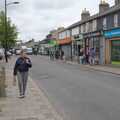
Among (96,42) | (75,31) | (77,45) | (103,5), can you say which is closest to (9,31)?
(75,31)

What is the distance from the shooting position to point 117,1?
158 feet

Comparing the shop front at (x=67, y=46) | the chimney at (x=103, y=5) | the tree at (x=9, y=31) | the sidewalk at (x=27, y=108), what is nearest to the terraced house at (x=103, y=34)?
the chimney at (x=103, y=5)

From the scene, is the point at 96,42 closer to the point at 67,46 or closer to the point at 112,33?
the point at 112,33

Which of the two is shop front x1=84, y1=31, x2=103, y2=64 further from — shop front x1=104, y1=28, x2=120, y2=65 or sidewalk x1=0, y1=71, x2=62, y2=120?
sidewalk x1=0, y1=71, x2=62, y2=120

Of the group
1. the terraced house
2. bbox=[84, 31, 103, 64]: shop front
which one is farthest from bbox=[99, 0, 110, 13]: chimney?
bbox=[84, 31, 103, 64]: shop front

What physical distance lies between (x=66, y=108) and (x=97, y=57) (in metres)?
33.7

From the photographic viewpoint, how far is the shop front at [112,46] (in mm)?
40500

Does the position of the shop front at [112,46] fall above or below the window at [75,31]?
below

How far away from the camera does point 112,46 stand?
139ft

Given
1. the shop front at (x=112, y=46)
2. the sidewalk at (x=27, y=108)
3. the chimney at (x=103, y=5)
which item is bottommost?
the sidewalk at (x=27, y=108)

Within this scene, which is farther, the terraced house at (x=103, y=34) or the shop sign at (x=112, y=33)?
the terraced house at (x=103, y=34)

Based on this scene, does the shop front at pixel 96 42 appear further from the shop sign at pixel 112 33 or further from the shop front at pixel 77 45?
the shop front at pixel 77 45

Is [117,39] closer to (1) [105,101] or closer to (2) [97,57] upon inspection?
(2) [97,57]

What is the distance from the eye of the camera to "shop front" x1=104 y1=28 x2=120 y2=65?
40.5 m
